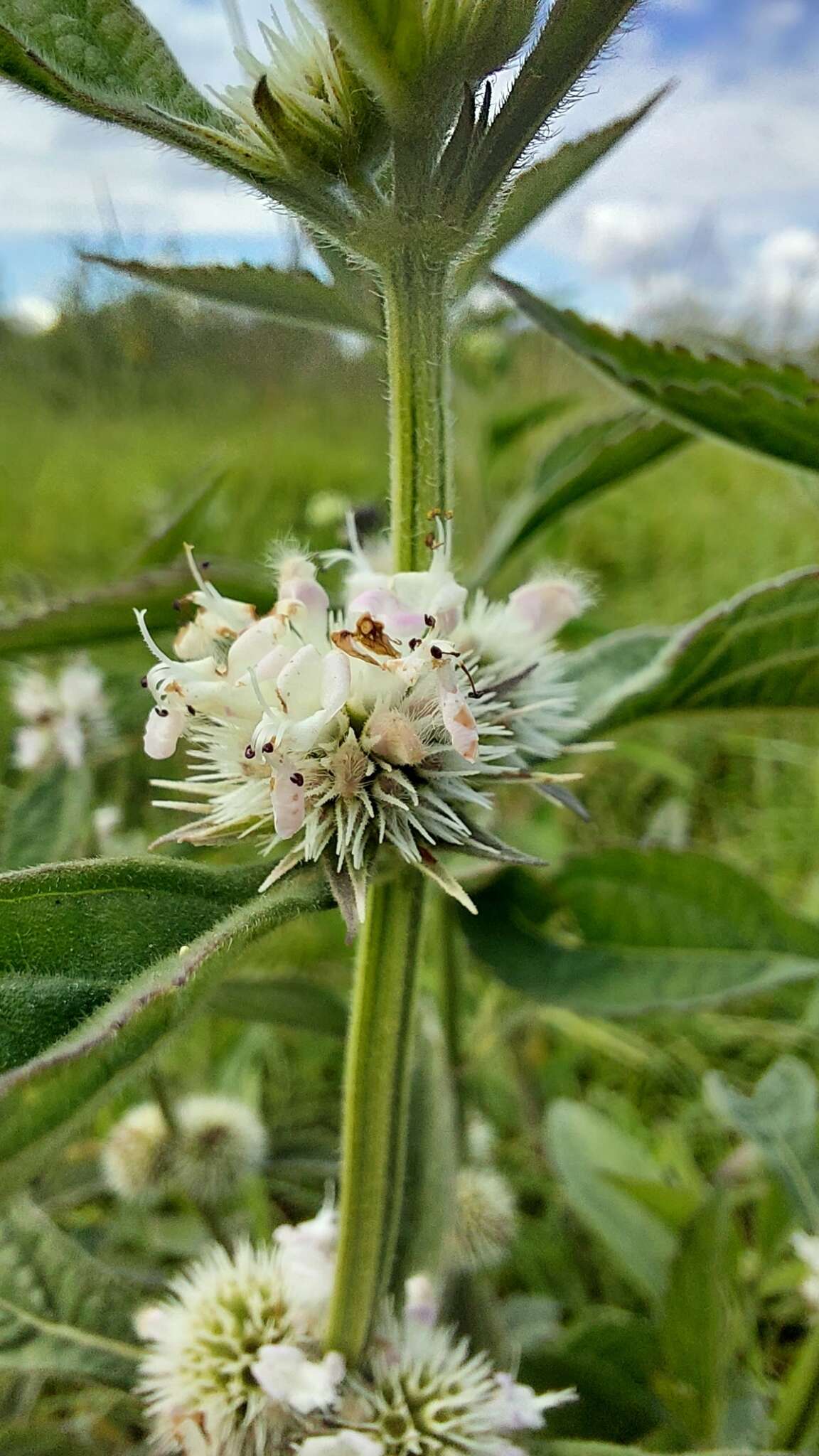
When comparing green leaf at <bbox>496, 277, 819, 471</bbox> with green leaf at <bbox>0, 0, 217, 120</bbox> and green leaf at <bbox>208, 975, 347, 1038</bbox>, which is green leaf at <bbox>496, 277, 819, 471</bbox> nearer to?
green leaf at <bbox>0, 0, 217, 120</bbox>

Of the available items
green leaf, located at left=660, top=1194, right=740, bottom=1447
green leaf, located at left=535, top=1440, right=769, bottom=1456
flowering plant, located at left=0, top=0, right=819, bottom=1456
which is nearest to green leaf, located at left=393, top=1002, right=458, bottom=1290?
flowering plant, located at left=0, top=0, right=819, bottom=1456

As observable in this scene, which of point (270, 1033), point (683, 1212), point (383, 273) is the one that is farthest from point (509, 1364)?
point (270, 1033)

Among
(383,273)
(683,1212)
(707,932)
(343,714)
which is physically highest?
(383,273)

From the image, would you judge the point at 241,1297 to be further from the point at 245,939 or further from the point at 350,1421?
the point at 245,939

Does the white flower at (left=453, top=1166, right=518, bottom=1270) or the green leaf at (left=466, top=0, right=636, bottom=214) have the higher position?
the green leaf at (left=466, top=0, right=636, bottom=214)

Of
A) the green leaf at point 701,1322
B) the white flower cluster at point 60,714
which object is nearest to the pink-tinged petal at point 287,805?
the green leaf at point 701,1322

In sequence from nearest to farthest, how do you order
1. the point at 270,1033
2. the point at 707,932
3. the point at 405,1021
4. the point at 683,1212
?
1. the point at 405,1021
2. the point at 707,932
3. the point at 683,1212
4. the point at 270,1033

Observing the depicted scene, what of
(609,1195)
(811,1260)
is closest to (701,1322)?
(811,1260)
